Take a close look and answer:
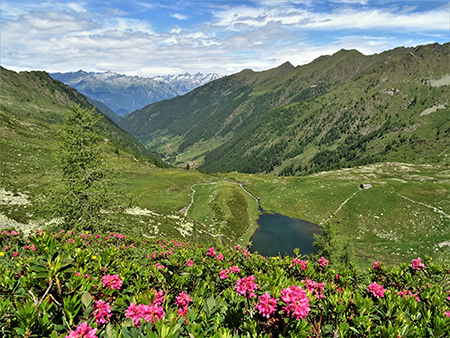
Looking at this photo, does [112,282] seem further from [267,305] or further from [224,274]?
[224,274]

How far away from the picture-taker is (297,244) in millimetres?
86438

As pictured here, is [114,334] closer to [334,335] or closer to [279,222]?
[334,335]

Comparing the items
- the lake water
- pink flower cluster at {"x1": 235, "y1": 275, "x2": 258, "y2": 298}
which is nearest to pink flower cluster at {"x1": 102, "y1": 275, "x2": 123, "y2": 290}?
pink flower cluster at {"x1": 235, "y1": 275, "x2": 258, "y2": 298}

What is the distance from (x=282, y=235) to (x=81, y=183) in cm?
8223

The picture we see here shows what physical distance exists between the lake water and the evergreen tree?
5980 centimetres

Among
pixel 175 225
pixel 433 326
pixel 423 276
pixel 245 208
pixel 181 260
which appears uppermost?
pixel 181 260

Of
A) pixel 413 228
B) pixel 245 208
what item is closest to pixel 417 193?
pixel 413 228

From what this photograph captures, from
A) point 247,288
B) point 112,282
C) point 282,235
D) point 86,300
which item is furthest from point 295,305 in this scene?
point 282,235

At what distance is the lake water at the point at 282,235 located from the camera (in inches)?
3184

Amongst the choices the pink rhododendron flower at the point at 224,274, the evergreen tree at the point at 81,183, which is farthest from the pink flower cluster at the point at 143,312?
the evergreen tree at the point at 81,183

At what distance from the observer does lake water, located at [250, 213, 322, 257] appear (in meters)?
80.9

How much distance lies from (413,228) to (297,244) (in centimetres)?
4488

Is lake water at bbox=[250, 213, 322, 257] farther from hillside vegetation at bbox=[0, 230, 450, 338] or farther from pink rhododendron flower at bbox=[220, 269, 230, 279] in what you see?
hillside vegetation at bbox=[0, 230, 450, 338]

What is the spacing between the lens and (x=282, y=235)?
303 feet
